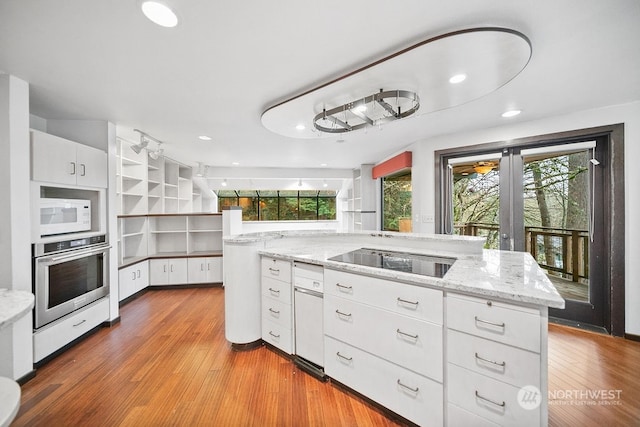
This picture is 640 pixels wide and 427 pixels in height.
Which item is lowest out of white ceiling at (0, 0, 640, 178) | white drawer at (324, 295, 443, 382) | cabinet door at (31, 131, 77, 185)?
white drawer at (324, 295, 443, 382)

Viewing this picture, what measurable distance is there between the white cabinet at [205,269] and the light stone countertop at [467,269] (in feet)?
7.15

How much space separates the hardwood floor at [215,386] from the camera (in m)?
1.53

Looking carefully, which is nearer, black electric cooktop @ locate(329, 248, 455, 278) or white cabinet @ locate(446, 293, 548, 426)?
white cabinet @ locate(446, 293, 548, 426)

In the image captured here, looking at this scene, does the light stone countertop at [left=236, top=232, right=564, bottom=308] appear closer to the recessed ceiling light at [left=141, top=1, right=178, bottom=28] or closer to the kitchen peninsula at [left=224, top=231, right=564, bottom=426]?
the kitchen peninsula at [left=224, top=231, right=564, bottom=426]

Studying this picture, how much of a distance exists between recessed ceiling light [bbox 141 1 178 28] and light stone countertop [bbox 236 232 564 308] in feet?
5.27

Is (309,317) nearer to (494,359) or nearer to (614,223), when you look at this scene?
(494,359)

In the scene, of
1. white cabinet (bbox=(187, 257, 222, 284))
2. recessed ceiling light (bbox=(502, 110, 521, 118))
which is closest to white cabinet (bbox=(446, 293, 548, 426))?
recessed ceiling light (bbox=(502, 110, 521, 118))

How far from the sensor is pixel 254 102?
2.31 meters

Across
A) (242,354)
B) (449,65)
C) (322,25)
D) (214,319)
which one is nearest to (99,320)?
(214,319)

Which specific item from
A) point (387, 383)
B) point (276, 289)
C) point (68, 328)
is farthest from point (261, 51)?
point (68, 328)

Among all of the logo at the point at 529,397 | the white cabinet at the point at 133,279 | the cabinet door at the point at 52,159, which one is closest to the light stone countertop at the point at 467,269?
the logo at the point at 529,397

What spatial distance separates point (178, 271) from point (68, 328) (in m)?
1.84

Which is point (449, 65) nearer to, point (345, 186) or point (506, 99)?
point (506, 99)

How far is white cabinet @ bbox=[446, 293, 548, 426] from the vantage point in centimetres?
109
